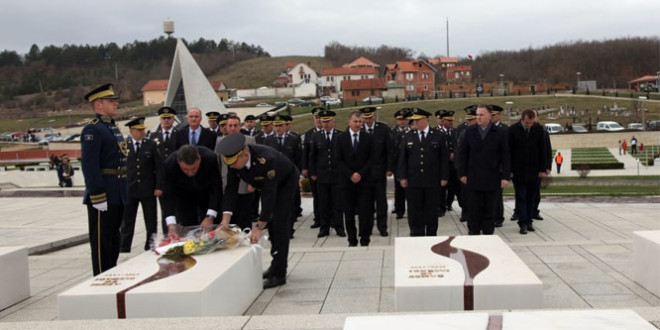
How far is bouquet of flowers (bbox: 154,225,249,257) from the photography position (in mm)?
5562

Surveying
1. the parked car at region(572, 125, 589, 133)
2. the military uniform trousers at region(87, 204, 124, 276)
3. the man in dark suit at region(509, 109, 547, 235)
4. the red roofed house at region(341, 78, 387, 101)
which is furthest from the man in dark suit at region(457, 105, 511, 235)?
the red roofed house at region(341, 78, 387, 101)

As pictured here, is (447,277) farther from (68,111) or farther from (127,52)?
(127,52)

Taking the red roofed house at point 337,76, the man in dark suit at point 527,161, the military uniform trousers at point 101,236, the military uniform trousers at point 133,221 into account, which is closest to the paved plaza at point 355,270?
the military uniform trousers at point 133,221

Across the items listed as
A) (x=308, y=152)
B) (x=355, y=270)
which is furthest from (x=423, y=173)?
(x=308, y=152)

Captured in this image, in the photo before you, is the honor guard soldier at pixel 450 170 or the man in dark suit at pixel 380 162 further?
the honor guard soldier at pixel 450 170

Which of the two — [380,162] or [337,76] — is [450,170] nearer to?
[380,162]

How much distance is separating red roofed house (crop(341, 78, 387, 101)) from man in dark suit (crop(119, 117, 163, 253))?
84.5m

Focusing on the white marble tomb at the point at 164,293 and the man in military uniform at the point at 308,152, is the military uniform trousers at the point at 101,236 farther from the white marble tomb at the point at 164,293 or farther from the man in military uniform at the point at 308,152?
the man in military uniform at the point at 308,152

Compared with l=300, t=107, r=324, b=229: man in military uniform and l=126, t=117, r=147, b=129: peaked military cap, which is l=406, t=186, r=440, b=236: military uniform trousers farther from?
l=126, t=117, r=147, b=129: peaked military cap

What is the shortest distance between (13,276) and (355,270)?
3.34 meters

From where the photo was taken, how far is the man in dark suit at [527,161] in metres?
9.52

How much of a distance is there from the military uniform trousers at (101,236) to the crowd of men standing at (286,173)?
0.03 ft

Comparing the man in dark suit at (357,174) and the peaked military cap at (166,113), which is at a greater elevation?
the peaked military cap at (166,113)

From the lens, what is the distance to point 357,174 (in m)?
8.70
